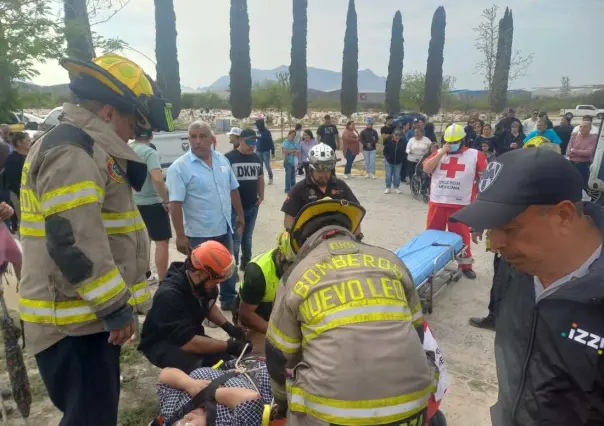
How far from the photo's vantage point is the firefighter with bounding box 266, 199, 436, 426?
1.51 meters

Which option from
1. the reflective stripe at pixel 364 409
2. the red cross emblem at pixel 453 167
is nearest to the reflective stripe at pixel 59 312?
the reflective stripe at pixel 364 409

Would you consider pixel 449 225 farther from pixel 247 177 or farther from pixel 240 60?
pixel 240 60

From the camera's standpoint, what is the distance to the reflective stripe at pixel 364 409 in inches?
59.4

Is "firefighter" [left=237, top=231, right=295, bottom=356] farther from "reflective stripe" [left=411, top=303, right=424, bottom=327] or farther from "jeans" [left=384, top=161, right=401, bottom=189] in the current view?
"jeans" [left=384, top=161, right=401, bottom=189]

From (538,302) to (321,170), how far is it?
130 inches

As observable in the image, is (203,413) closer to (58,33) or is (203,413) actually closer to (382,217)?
(382,217)

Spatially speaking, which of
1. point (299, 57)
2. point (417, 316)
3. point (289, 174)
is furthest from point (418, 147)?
point (299, 57)

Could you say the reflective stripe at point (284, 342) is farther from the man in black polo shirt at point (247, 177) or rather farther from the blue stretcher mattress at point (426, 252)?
the man in black polo shirt at point (247, 177)

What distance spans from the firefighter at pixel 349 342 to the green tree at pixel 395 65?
3826 cm

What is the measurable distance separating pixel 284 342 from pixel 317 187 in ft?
9.35

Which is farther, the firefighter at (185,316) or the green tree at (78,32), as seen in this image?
the green tree at (78,32)

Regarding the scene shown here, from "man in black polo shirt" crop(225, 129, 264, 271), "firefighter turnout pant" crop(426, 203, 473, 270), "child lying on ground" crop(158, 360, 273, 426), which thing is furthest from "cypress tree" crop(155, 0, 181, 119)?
"child lying on ground" crop(158, 360, 273, 426)

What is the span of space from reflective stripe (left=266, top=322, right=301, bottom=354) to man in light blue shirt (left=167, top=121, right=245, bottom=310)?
274 centimetres

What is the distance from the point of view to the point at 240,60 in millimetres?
34562
